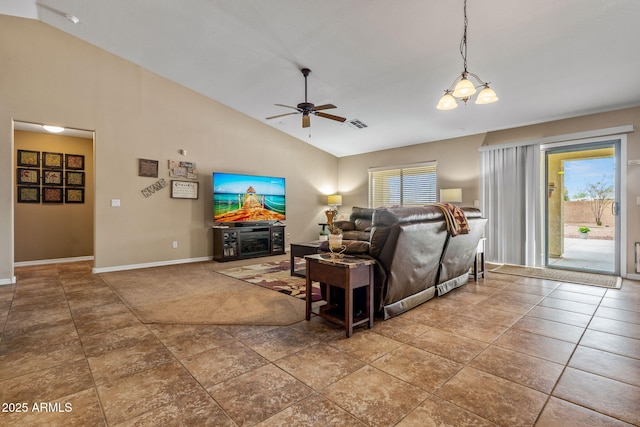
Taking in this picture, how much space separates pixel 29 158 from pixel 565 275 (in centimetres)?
937

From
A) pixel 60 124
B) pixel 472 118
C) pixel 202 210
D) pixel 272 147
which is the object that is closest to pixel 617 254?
pixel 472 118

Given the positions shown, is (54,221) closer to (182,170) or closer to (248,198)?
(182,170)

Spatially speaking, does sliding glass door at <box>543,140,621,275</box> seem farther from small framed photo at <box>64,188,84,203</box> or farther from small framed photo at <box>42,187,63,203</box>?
small framed photo at <box>42,187,63,203</box>

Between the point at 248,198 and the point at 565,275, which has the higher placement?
the point at 248,198

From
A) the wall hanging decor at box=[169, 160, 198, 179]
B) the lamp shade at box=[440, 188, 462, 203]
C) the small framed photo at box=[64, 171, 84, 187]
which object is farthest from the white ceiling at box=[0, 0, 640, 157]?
the small framed photo at box=[64, 171, 84, 187]

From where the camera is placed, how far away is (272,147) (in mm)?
7215

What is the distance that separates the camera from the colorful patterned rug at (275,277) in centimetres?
378

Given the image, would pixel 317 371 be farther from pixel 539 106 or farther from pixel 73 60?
pixel 73 60

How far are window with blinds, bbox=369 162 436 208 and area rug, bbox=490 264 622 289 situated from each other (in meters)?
2.19

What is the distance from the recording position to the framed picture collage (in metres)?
5.57

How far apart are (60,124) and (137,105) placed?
1.15m

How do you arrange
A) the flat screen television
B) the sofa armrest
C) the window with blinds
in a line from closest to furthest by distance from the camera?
the sofa armrest < the flat screen television < the window with blinds

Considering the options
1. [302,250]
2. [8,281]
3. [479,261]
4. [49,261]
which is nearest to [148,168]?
[8,281]

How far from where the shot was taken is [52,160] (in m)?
5.83
